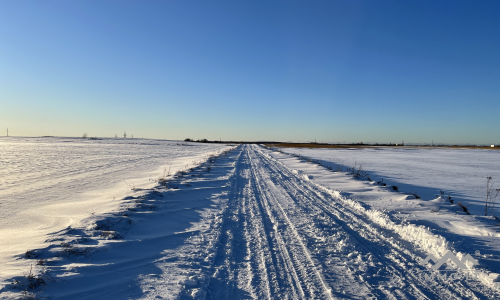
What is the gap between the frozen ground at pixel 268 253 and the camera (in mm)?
2986

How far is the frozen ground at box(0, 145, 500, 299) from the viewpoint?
9.80ft

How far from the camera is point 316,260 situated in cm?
370

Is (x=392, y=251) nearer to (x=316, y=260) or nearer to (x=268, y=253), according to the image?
(x=316, y=260)

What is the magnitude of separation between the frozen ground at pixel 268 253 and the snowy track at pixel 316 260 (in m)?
0.02

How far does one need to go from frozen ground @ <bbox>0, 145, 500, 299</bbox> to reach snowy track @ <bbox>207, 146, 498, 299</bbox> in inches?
0.6

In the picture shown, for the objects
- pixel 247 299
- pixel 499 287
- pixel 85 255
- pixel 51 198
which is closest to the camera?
pixel 247 299

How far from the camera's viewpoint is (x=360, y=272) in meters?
3.39

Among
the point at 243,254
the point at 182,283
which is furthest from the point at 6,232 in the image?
the point at 243,254

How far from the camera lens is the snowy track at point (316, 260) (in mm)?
2965

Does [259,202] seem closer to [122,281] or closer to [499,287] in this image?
[122,281]

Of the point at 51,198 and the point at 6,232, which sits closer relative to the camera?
the point at 6,232

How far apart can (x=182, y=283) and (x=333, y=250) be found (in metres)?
2.31

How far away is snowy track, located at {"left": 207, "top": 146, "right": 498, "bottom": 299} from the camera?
2965 mm

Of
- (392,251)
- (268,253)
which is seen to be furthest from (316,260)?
(392,251)
